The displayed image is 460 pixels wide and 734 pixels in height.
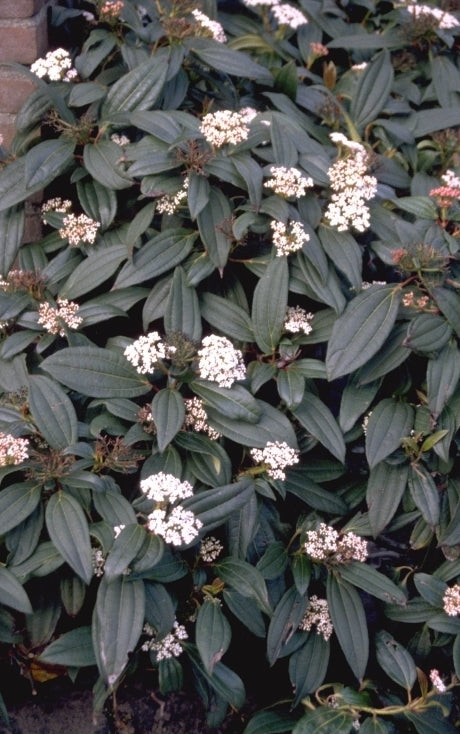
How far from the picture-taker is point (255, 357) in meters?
2.21

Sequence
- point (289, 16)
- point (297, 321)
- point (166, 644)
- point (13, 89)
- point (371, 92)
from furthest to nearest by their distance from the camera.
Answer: point (289, 16)
point (371, 92)
point (13, 89)
point (297, 321)
point (166, 644)

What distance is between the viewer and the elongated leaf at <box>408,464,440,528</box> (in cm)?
205

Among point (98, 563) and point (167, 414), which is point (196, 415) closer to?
point (167, 414)

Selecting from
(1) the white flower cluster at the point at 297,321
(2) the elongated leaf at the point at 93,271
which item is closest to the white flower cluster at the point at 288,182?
(1) the white flower cluster at the point at 297,321

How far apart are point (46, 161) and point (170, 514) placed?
3.41 feet

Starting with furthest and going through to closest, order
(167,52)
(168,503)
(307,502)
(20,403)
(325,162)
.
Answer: (167,52) → (325,162) → (307,502) → (20,403) → (168,503)

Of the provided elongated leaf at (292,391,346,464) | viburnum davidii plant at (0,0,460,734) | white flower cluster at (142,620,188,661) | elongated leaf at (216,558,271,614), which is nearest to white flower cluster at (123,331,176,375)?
viburnum davidii plant at (0,0,460,734)

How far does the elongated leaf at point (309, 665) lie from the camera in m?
2.01

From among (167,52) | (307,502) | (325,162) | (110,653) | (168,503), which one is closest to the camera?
(110,653)

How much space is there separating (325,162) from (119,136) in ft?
1.94

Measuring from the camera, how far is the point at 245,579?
1894 mm

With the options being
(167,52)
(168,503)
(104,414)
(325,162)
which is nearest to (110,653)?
(168,503)

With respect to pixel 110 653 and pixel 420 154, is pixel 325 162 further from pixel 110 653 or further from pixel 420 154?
pixel 110 653

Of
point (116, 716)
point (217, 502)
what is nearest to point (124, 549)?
point (217, 502)
